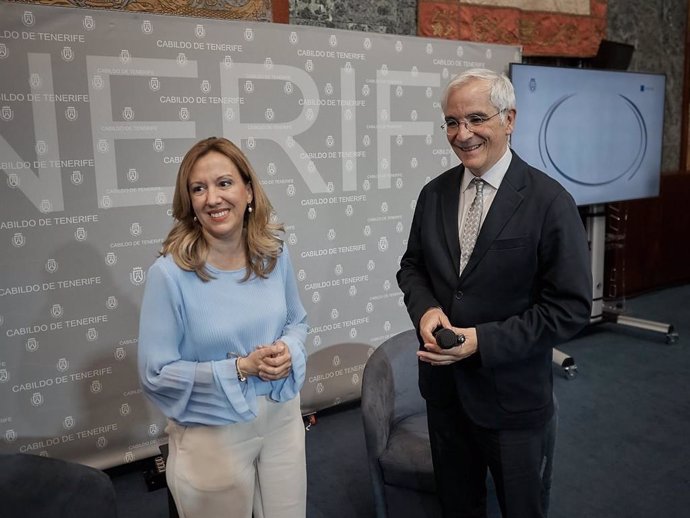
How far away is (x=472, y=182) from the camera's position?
1.68 meters

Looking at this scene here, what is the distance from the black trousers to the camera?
1.59m

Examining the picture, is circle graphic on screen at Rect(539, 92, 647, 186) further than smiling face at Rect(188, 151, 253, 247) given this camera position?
Yes

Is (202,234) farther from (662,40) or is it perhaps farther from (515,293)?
(662,40)

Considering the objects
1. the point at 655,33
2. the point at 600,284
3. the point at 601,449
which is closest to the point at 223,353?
the point at 601,449

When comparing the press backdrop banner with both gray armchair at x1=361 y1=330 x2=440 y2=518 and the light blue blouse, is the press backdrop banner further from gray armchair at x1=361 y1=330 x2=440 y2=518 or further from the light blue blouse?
the light blue blouse

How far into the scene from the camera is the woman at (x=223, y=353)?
155 cm

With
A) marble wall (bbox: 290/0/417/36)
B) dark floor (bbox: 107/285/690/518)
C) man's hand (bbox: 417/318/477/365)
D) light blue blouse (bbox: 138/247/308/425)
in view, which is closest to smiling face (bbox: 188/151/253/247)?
light blue blouse (bbox: 138/247/308/425)

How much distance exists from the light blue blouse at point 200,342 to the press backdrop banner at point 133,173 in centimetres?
129

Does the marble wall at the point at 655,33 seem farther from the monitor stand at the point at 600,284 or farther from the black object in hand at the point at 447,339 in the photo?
the black object in hand at the point at 447,339

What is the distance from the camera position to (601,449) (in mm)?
3020

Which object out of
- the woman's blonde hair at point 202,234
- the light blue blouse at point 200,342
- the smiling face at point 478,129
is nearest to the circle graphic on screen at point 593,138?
the smiling face at point 478,129

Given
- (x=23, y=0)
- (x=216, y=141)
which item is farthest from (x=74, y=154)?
(x=216, y=141)

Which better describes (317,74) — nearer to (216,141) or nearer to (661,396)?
(216,141)

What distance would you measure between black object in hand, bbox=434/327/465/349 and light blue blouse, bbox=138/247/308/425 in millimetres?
453
